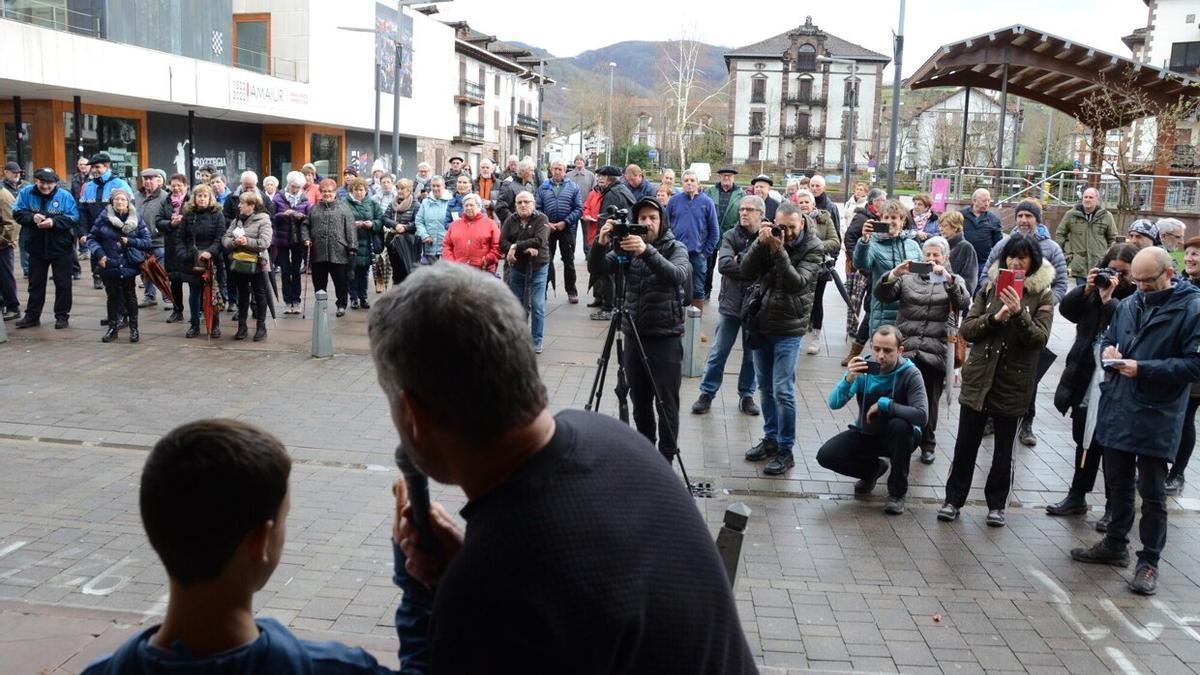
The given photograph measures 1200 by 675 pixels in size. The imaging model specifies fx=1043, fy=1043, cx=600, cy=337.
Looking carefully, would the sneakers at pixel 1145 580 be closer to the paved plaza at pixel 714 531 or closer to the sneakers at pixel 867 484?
the paved plaza at pixel 714 531

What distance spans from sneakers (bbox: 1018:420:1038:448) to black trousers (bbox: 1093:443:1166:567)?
2690mm

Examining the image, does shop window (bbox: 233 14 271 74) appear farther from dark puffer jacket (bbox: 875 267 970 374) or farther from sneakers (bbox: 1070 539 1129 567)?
sneakers (bbox: 1070 539 1129 567)

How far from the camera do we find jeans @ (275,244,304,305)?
14.5 m

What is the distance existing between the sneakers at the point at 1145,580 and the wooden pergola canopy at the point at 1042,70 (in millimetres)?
17880

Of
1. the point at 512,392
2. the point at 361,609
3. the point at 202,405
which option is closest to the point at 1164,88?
the point at 202,405

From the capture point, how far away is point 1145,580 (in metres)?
5.97

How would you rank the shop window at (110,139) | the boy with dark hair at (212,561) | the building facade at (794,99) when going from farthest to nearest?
1. the building facade at (794,99)
2. the shop window at (110,139)
3. the boy with dark hair at (212,561)

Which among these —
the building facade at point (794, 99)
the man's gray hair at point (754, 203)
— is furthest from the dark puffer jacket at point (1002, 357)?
the building facade at point (794, 99)

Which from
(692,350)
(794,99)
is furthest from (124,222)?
(794,99)

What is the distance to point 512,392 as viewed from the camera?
5.63ft

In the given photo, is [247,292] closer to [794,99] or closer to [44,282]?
[44,282]

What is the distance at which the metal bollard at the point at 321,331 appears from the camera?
11.7 meters

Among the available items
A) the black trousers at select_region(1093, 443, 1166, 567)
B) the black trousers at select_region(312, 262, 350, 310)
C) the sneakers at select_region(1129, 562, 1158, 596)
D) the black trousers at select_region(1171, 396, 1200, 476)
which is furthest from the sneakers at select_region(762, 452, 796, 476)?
the black trousers at select_region(312, 262, 350, 310)

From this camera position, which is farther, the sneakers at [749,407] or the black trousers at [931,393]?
the sneakers at [749,407]
